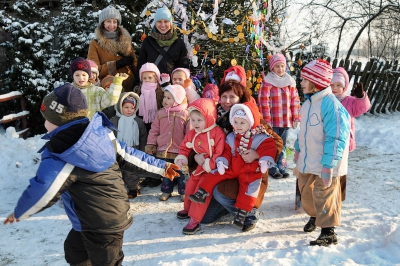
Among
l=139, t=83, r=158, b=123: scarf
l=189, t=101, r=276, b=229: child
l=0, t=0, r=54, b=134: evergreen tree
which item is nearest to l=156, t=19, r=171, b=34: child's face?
l=139, t=83, r=158, b=123: scarf

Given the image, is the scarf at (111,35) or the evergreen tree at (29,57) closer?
the scarf at (111,35)

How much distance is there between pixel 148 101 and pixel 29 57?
3.95m

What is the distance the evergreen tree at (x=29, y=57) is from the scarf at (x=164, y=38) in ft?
11.1

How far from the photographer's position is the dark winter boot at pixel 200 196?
145 inches

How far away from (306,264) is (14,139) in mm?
5370

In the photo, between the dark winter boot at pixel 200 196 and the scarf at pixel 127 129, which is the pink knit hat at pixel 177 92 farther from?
the dark winter boot at pixel 200 196

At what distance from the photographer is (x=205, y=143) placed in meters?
3.78

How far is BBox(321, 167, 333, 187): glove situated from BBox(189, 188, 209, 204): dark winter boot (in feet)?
3.88

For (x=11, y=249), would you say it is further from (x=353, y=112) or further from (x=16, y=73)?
(x=16, y=73)

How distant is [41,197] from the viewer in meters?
2.16

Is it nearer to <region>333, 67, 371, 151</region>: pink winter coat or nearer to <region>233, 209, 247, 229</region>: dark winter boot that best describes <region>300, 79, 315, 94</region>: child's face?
<region>333, 67, 371, 151</region>: pink winter coat

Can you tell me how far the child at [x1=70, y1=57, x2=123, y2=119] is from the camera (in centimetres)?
428

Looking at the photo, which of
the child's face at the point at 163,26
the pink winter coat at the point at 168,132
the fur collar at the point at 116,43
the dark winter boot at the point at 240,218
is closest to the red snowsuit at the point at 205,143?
the dark winter boot at the point at 240,218

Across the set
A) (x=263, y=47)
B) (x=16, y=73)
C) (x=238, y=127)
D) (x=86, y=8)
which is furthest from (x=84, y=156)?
(x=86, y=8)
